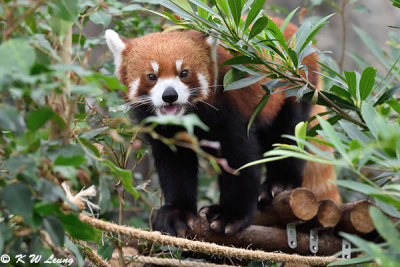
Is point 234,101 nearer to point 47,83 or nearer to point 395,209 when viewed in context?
point 395,209

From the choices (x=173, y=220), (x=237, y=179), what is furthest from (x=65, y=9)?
(x=237, y=179)

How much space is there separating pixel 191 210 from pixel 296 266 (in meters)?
0.68

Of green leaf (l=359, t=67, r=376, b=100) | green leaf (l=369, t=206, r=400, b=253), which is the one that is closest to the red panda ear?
green leaf (l=359, t=67, r=376, b=100)

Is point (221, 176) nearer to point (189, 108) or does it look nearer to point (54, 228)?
point (189, 108)

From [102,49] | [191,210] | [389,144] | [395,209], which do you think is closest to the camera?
[389,144]

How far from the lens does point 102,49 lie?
5.55 metres

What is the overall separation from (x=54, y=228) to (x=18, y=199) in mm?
157

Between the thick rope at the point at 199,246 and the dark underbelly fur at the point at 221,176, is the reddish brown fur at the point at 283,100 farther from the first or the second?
the thick rope at the point at 199,246

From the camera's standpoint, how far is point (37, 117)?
4.45ft

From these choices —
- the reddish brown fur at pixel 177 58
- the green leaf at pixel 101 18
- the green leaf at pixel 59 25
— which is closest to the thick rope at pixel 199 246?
→ the green leaf at pixel 59 25

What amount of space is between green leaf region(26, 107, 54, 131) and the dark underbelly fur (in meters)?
1.34

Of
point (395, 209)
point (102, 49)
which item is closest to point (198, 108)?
point (395, 209)

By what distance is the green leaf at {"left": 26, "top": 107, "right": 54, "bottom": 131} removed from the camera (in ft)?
4.43

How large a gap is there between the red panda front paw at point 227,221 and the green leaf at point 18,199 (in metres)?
1.40
